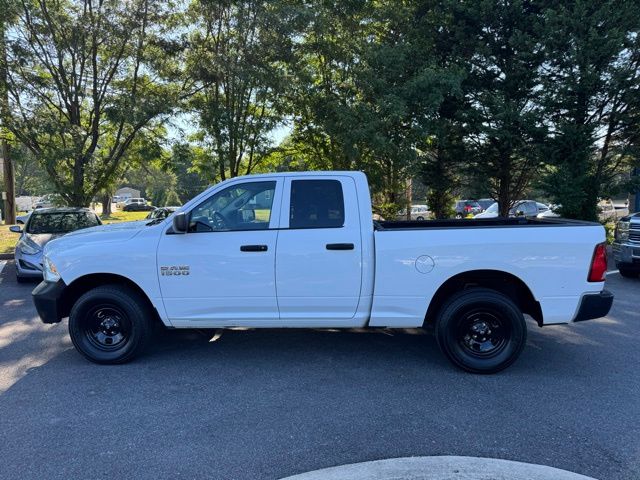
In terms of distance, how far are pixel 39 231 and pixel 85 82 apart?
17.8 feet

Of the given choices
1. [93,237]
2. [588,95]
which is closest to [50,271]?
[93,237]

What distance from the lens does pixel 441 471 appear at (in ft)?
9.91

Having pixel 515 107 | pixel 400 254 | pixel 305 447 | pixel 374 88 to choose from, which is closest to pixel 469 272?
pixel 400 254

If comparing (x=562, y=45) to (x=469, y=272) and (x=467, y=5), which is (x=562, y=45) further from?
(x=469, y=272)

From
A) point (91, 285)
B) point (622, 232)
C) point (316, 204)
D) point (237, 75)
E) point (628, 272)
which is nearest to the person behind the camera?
point (316, 204)

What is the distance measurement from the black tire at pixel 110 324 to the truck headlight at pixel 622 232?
29.2 ft

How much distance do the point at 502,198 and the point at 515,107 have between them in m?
3.28

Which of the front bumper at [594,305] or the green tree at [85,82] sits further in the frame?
the green tree at [85,82]

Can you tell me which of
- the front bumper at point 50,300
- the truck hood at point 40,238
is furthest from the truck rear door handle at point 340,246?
the truck hood at point 40,238

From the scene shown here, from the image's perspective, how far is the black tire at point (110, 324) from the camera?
4.83 meters

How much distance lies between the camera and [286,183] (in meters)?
4.87

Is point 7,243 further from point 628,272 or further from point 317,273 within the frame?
point 628,272

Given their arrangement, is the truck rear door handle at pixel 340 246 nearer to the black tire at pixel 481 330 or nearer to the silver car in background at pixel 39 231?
the black tire at pixel 481 330

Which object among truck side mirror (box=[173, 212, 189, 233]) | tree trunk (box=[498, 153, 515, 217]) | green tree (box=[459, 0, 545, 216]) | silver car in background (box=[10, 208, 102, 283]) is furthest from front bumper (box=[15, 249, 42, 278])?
tree trunk (box=[498, 153, 515, 217])
